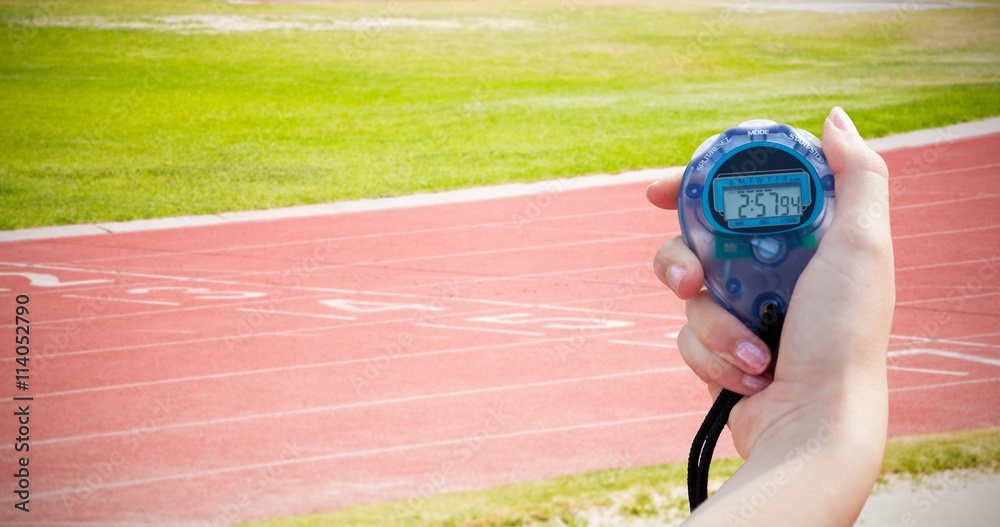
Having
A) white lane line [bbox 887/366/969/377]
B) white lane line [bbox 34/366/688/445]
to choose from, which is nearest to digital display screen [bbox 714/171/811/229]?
white lane line [bbox 34/366/688/445]

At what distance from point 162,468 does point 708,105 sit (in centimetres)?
1266

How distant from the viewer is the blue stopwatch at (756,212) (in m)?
1.41

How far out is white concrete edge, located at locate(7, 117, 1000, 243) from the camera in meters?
10.3

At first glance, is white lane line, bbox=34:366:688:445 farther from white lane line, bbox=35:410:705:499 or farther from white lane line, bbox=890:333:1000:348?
white lane line, bbox=890:333:1000:348

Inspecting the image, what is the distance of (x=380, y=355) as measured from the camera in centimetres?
663

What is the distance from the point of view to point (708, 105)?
1636cm

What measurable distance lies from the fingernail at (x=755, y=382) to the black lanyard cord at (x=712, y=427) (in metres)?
0.02

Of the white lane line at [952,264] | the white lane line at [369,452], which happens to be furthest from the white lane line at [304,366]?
the white lane line at [952,264]

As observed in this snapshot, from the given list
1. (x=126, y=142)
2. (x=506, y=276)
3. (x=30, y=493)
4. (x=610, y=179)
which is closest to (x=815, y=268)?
(x=30, y=493)

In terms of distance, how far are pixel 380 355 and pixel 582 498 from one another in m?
2.50

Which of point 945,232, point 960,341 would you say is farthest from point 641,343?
point 945,232

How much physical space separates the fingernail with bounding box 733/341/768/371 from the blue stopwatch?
0.22ft

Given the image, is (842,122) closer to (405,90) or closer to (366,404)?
(366,404)

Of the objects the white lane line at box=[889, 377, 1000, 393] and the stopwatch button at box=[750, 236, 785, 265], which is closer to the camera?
the stopwatch button at box=[750, 236, 785, 265]
